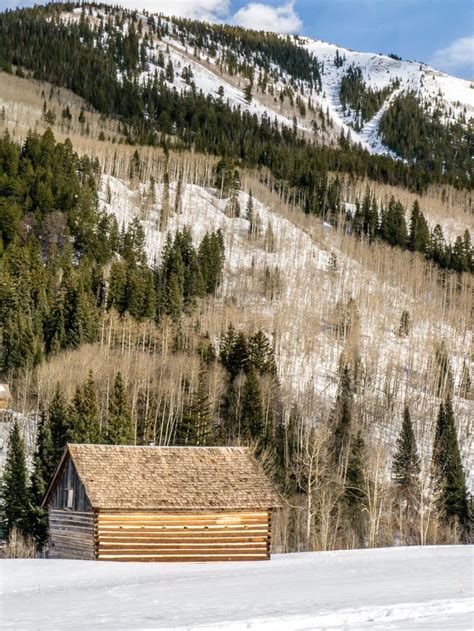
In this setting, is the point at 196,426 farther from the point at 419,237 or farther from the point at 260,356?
the point at 419,237

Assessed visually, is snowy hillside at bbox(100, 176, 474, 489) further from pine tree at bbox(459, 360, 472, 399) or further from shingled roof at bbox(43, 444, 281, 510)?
shingled roof at bbox(43, 444, 281, 510)

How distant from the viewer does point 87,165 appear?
141750 millimetres

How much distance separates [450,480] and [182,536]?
40.0 m

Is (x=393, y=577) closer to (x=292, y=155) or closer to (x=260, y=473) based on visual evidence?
(x=260, y=473)

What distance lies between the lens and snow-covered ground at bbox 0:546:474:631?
56.3 feet

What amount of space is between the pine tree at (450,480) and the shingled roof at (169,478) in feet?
96.5

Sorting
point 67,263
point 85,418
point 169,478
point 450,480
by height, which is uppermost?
point 67,263

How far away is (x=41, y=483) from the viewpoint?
174 feet

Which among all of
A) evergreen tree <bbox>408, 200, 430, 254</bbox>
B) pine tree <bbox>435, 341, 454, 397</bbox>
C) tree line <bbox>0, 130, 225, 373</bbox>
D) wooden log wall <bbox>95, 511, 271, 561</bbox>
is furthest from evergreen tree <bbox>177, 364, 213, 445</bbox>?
evergreen tree <bbox>408, 200, 430, 254</bbox>

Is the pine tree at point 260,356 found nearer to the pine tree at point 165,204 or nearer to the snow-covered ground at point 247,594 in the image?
the pine tree at point 165,204

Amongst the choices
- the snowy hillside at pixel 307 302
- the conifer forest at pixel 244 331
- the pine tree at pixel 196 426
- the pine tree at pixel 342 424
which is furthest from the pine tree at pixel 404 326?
the pine tree at pixel 196 426

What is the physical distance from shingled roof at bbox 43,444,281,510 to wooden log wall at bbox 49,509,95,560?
161 centimetres

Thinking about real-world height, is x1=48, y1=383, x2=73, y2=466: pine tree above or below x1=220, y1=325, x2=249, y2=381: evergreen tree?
above

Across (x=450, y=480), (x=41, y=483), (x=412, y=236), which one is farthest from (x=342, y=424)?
(x=412, y=236)
